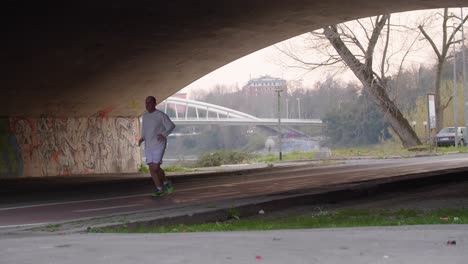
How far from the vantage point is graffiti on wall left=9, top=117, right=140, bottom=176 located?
2383 centimetres

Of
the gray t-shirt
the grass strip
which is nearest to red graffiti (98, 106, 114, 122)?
the gray t-shirt

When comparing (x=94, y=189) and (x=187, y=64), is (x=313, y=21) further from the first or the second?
(x=94, y=189)

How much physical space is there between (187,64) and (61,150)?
503cm

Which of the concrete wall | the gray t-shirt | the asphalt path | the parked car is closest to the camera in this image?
the asphalt path

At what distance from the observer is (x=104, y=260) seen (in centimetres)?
612

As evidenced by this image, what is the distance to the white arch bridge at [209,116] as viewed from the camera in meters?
70.5

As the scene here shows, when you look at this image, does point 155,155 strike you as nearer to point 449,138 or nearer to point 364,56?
point 364,56

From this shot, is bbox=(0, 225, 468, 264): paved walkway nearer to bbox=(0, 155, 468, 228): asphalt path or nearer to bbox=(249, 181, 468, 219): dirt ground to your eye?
bbox=(0, 155, 468, 228): asphalt path

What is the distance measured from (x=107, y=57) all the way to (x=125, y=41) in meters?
1.21

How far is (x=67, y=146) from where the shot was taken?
2517cm

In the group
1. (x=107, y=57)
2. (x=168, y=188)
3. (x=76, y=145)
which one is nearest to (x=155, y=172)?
(x=168, y=188)

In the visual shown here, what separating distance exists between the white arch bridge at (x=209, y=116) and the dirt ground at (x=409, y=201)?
52243 millimetres

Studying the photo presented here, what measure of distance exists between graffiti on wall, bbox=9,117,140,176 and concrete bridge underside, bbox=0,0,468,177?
1.4 inches

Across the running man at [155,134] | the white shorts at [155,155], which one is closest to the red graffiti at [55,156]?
the running man at [155,134]
